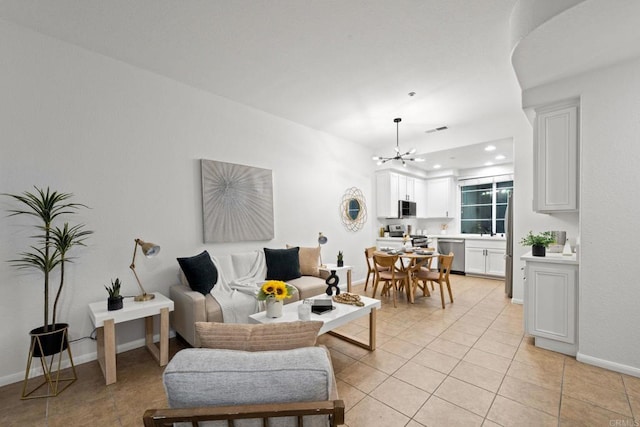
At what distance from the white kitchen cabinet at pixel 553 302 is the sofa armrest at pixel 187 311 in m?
3.34

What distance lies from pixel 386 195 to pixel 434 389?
4.35 metres

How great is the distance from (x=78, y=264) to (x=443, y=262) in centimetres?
439

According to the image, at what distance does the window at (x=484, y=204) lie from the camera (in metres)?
6.33

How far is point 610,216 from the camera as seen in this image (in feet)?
7.63

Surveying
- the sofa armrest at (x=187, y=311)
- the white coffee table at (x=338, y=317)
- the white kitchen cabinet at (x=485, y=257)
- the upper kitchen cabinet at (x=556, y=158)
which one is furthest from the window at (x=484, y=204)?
the sofa armrest at (x=187, y=311)

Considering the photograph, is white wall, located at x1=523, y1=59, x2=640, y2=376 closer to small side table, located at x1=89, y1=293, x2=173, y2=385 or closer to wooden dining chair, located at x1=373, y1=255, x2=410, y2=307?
wooden dining chair, located at x1=373, y1=255, x2=410, y2=307

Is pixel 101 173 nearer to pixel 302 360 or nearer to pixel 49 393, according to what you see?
pixel 49 393

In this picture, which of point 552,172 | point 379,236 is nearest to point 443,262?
point 552,172

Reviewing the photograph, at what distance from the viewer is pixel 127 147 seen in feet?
9.30

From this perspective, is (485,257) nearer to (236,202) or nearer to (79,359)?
(236,202)

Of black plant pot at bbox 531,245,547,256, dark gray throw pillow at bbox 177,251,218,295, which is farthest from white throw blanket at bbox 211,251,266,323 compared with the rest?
black plant pot at bbox 531,245,547,256

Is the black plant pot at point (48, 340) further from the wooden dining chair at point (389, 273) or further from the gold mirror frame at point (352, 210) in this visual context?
the gold mirror frame at point (352, 210)

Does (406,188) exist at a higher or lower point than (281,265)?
higher


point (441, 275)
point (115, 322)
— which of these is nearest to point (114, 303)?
point (115, 322)
